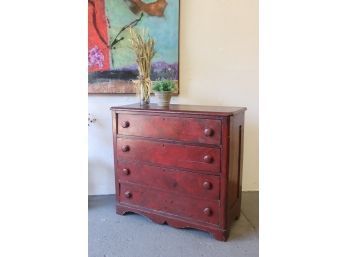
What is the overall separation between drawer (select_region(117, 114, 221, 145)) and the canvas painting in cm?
47

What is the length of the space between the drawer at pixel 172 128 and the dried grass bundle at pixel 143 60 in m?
0.27

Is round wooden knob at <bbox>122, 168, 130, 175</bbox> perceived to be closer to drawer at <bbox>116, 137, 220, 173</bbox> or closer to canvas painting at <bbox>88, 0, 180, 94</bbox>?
drawer at <bbox>116, 137, 220, 173</bbox>

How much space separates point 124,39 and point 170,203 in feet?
4.71

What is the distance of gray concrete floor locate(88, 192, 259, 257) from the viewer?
6.53 ft

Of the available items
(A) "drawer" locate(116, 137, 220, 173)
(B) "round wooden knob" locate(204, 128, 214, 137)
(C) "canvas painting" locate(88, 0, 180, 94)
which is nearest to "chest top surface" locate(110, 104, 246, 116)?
(B) "round wooden knob" locate(204, 128, 214, 137)

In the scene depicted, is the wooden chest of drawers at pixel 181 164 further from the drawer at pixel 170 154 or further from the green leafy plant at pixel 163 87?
the green leafy plant at pixel 163 87

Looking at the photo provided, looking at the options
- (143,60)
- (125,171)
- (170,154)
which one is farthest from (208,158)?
(143,60)

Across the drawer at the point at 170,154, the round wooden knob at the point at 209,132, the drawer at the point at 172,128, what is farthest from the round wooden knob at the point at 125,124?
the round wooden knob at the point at 209,132

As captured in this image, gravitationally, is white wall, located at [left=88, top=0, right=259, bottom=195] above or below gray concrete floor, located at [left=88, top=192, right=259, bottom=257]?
above

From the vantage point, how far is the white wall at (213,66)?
2676mm
